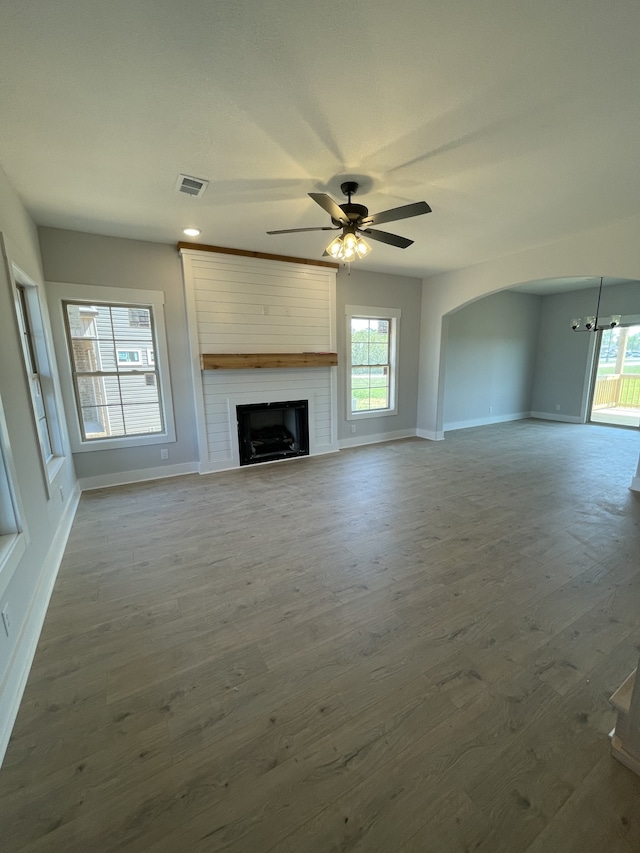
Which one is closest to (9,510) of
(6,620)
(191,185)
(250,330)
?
(6,620)

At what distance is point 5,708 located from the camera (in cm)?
140

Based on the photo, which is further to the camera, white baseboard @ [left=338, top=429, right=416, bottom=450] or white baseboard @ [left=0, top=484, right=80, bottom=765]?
white baseboard @ [left=338, top=429, right=416, bottom=450]

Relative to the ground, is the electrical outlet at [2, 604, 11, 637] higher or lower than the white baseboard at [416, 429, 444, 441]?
higher

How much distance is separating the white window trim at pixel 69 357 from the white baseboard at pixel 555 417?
834 cm

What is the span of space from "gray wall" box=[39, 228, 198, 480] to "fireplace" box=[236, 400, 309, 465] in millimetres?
733

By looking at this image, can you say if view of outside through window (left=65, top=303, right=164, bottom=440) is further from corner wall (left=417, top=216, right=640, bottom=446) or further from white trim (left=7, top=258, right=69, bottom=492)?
corner wall (left=417, top=216, right=640, bottom=446)

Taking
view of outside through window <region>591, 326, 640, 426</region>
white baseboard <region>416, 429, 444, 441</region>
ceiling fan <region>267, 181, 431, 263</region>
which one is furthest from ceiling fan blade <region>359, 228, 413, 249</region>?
view of outside through window <region>591, 326, 640, 426</region>

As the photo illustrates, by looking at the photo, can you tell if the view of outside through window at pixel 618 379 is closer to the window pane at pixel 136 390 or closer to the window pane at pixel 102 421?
A: the window pane at pixel 136 390

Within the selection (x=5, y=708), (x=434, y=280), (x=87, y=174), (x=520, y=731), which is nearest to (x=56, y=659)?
(x=5, y=708)

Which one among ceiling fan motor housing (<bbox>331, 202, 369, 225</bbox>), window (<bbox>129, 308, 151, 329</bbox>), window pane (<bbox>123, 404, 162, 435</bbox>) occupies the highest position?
ceiling fan motor housing (<bbox>331, 202, 369, 225</bbox>)

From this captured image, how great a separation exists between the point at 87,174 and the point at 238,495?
308 cm

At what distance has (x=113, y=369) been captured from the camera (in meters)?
4.03

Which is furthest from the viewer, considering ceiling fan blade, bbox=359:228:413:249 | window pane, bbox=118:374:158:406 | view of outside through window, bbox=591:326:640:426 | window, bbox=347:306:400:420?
view of outside through window, bbox=591:326:640:426

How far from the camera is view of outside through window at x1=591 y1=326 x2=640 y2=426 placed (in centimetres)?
749
